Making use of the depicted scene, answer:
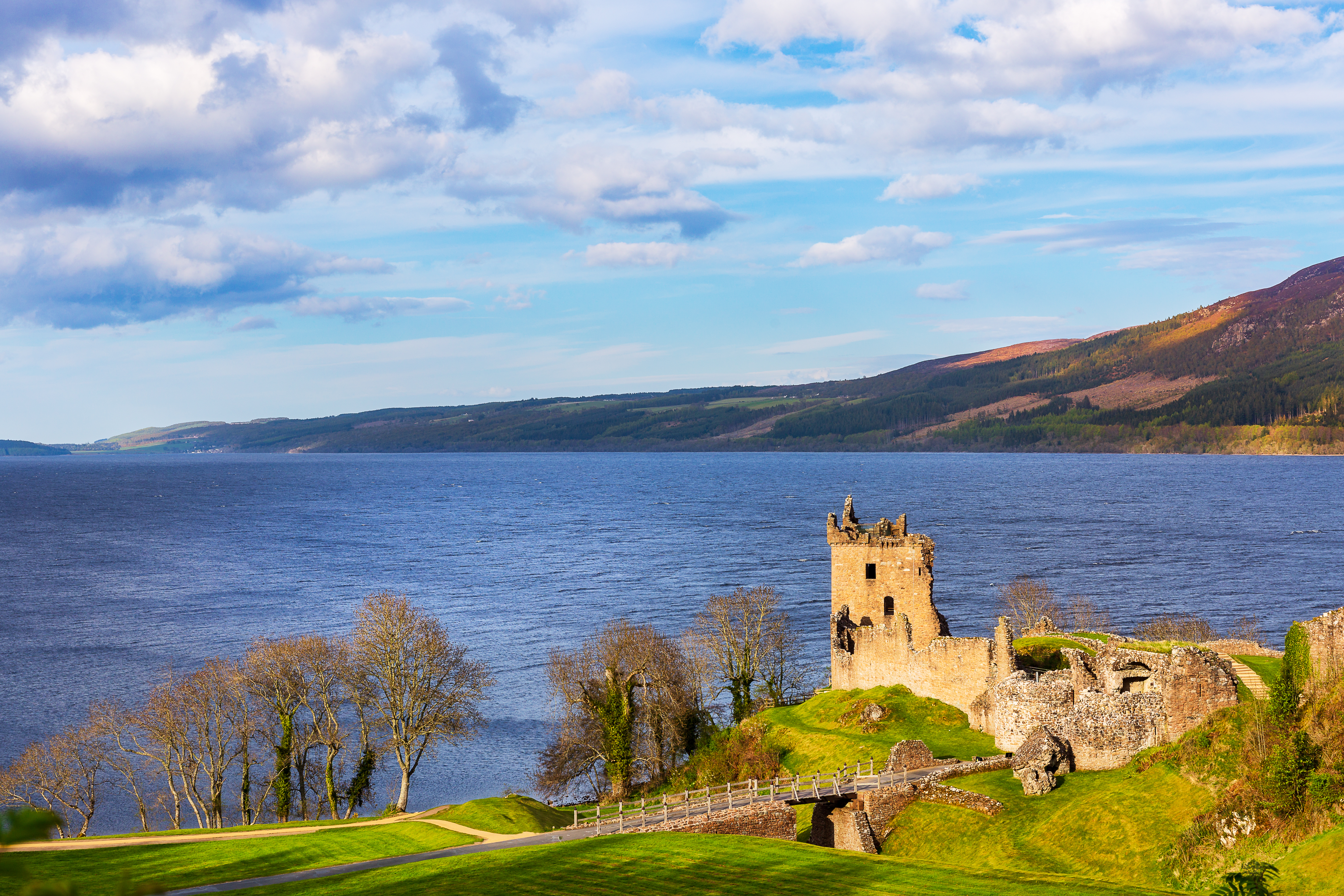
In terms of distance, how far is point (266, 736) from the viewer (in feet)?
203

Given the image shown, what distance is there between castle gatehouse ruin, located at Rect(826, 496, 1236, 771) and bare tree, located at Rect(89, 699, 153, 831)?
42339 mm

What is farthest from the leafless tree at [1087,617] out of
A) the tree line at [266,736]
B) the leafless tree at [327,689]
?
the leafless tree at [327,689]

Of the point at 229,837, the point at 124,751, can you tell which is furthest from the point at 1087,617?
the point at 124,751

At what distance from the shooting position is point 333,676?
6353 cm

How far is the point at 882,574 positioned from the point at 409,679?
30.0m

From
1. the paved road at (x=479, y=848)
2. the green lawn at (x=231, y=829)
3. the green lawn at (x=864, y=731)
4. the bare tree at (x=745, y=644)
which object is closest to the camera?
the paved road at (x=479, y=848)

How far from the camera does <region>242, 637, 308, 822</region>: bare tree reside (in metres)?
58.1

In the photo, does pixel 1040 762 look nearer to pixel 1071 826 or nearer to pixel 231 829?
pixel 1071 826

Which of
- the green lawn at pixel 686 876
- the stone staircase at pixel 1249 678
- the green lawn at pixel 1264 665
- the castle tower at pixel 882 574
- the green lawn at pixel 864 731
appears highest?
the castle tower at pixel 882 574

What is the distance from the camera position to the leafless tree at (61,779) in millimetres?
54062

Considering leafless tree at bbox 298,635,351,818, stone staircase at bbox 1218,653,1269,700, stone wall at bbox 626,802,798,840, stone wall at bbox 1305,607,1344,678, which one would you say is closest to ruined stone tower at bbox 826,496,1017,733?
stone staircase at bbox 1218,653,1269,700

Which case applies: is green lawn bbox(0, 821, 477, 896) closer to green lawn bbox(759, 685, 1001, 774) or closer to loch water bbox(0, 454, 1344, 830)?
green lawn bbox(759, 685, 1001, 774)

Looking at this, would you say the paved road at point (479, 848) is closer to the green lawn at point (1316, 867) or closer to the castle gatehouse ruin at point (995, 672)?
the castle gatehouse ruin at point (995, 672)

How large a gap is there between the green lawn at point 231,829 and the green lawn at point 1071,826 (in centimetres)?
2477
